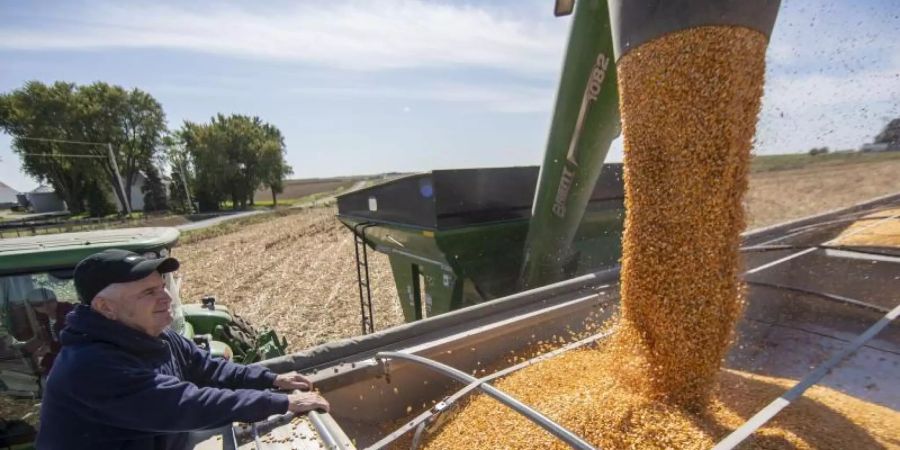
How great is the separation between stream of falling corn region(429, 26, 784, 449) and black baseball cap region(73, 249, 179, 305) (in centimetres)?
150

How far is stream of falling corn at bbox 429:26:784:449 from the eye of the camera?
1.73m

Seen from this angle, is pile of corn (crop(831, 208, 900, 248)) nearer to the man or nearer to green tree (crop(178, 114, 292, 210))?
the man

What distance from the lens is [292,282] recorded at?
1064 cm

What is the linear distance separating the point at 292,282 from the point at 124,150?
3580cm

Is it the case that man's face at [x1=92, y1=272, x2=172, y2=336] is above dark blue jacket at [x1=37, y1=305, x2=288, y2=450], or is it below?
above

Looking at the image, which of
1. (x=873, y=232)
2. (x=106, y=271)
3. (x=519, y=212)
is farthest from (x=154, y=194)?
(x=873, y=232)

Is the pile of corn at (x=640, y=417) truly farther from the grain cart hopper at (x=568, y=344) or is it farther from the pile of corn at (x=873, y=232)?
the pile of corn at (x=873, y=232)

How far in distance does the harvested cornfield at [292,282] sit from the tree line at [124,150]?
20372 mm

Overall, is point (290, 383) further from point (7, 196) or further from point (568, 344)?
point (7, 196)

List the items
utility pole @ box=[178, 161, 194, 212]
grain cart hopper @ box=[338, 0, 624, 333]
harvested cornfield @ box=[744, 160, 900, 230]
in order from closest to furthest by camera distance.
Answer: grain cart hopper @ box=[338, 0, 624, 333], harvested cornfield @ box=[744, 160, 900, 230], utility pole @ box=[178, 161, 194, 212]

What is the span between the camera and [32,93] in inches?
1203

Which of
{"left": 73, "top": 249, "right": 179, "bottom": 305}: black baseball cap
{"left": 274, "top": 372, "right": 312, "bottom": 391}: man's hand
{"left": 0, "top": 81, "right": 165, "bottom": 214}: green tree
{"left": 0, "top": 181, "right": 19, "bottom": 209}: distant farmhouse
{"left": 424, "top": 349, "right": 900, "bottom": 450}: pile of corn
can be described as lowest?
{"left": 424, "top": 349, "right": 900, "bottom": 450}: pile of corn

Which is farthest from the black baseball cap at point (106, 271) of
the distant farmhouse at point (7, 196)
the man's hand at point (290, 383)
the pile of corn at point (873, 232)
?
the distant farmhouse at point (7, 196)

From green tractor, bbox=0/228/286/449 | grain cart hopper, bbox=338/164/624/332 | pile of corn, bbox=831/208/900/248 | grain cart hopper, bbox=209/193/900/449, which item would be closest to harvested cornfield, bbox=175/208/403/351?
grain cart hopper, bbox=338/164/624/332
